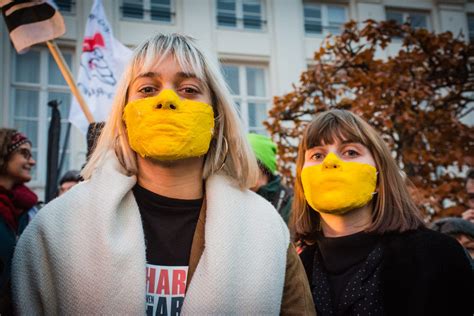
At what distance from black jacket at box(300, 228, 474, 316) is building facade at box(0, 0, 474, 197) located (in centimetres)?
898

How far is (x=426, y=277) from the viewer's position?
1773 millimetres

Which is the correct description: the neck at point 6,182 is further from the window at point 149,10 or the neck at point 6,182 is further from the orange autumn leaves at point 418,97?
the window at point 149,10

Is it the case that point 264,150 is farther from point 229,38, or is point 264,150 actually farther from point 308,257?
point 229,38

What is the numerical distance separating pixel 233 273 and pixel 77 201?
60 centimetres

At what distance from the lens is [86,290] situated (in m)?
1.33

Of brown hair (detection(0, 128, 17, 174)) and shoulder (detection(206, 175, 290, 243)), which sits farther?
brown hair (detection(0, 128, 17, 174))

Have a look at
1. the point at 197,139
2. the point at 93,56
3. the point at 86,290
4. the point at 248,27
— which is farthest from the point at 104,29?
the point at 248,27

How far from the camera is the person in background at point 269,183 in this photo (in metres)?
3.38

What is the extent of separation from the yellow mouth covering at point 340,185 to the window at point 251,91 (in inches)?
374

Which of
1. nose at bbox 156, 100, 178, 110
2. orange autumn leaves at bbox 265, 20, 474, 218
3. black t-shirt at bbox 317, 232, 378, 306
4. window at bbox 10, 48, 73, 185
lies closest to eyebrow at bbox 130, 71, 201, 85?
nose at bbox 156, 100, 178, 110

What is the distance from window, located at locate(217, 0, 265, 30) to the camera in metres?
11.4

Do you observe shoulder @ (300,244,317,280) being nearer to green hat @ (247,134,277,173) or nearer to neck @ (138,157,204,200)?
neck @ (138,157,204,200)

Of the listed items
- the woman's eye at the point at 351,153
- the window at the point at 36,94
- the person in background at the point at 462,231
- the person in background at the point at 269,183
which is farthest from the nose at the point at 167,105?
the window at the point at 36,94

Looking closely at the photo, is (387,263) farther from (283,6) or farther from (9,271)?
(283,6)
